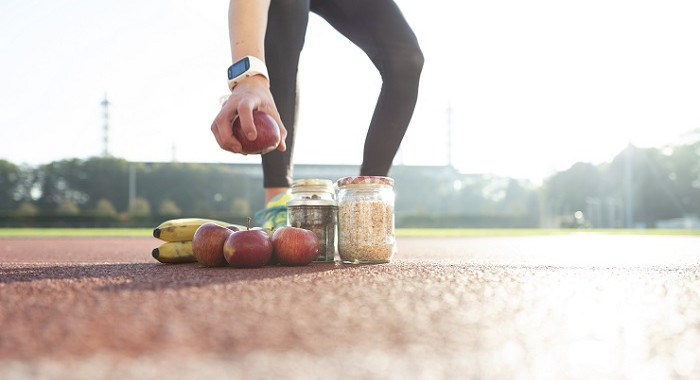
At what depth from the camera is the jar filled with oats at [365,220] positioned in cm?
226

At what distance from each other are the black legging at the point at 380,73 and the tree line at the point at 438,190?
1267 inches

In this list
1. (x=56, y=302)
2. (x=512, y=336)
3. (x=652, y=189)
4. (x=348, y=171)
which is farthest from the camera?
(x=348, y=171)

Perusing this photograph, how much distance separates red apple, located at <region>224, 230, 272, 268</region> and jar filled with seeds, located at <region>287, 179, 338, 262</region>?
11.1 inches

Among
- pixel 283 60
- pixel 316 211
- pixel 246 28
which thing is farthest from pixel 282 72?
pixel 316 211

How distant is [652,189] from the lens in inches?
1745

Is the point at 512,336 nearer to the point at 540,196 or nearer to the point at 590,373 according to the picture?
the point at 590,373

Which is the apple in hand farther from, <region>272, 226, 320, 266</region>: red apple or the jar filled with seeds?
the jar filled with seeds

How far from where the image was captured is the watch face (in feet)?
6.28

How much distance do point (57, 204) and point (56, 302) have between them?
43701 mm

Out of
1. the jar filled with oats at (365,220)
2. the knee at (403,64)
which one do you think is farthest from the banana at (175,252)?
the knee at (403,64)

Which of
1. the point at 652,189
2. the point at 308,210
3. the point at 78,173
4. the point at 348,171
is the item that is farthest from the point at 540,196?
the point at 308,210

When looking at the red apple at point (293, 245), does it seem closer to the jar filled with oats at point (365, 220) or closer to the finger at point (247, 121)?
the jar filled with oats at point (365, 220)

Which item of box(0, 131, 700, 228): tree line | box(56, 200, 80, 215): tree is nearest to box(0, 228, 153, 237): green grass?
box(0, 131, 700, 228): tree line

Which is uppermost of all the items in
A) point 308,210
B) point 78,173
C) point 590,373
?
point 78,173
